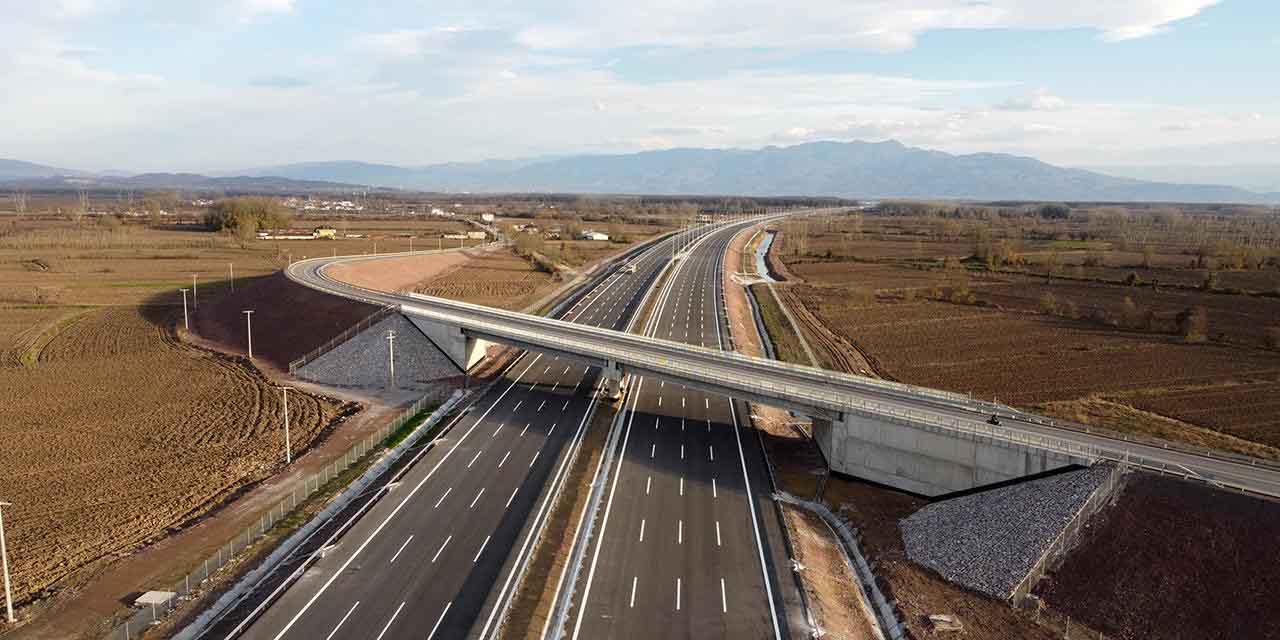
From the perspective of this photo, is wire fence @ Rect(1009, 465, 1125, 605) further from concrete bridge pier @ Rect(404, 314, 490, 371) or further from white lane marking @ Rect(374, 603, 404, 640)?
concrete bridge pier @ Rect(404, 314, 490, 371)

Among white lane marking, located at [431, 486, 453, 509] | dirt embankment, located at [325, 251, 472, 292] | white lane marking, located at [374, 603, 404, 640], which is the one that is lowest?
white lane marking, located at [374, 603, 404, 640]

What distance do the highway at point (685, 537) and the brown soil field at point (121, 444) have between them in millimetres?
21272

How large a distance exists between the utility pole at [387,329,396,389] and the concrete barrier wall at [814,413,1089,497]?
3605 centimetres

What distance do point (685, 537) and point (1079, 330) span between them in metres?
67.2

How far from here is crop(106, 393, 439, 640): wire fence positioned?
92.9ft

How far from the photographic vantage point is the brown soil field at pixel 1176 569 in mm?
27172

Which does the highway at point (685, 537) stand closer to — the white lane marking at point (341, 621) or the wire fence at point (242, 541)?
the white lane marking at point (341, 621)

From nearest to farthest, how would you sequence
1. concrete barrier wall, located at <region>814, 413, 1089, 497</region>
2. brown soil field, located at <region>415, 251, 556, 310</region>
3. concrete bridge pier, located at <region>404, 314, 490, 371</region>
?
concrete barrier wall, located at <region>814, 413, 1089, 497</region> → concrete bridge pier, located at <region>404, 314, 490, 371</region> → brown soil field, located at <region>415, 251, 556, 310</region>

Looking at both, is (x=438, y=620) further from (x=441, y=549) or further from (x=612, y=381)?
(x=612, y=381)

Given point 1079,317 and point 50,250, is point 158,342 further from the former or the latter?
point 1079,317

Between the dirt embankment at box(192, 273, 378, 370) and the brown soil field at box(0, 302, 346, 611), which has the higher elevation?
the dirt embankment at box(192, 273, 378, 370)

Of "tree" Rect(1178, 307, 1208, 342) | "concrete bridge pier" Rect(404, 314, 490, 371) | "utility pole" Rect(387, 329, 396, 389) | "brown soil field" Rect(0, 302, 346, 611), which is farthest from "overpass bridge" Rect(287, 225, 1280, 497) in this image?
"tree" Rect(1178, 307, 1208, 342)

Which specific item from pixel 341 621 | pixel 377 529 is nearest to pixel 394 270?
pixel 377 529

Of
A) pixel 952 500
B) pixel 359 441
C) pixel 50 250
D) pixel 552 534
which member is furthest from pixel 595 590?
pixel 50 250
